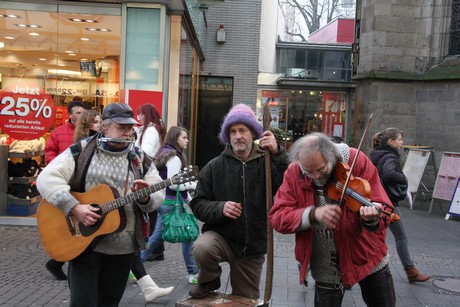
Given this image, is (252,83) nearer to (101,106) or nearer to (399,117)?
(399,117)

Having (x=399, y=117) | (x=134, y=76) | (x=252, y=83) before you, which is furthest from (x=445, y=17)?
(x=134, y=76)

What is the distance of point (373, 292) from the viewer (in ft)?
11.1

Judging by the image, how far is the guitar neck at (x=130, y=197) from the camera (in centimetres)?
345

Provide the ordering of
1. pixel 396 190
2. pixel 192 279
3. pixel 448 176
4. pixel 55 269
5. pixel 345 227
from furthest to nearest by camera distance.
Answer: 1. pixel 448 176
2. pixel 396 190
3. pixel 192 279
4. pixel 55 269
5. pixel 345 227

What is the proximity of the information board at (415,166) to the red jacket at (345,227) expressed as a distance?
9.21 metres

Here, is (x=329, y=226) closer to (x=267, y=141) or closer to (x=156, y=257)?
(x=267, y=141)

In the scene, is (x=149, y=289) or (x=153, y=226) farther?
(x=153, y=226)

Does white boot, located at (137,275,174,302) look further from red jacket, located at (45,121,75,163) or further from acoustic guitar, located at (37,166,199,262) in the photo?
red jacket, located at (45,121,75,163)

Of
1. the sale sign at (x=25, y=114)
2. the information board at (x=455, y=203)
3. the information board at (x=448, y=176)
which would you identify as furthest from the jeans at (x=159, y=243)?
the information board at (x=448, y=176)

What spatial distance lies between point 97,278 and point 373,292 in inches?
71.5

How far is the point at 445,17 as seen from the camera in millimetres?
13023

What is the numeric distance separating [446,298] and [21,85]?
7.11 meters

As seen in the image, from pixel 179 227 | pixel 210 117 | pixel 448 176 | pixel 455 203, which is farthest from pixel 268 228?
pixel 210 117

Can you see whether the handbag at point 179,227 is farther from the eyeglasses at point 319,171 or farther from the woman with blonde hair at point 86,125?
the eyeglasses at point 319,171
